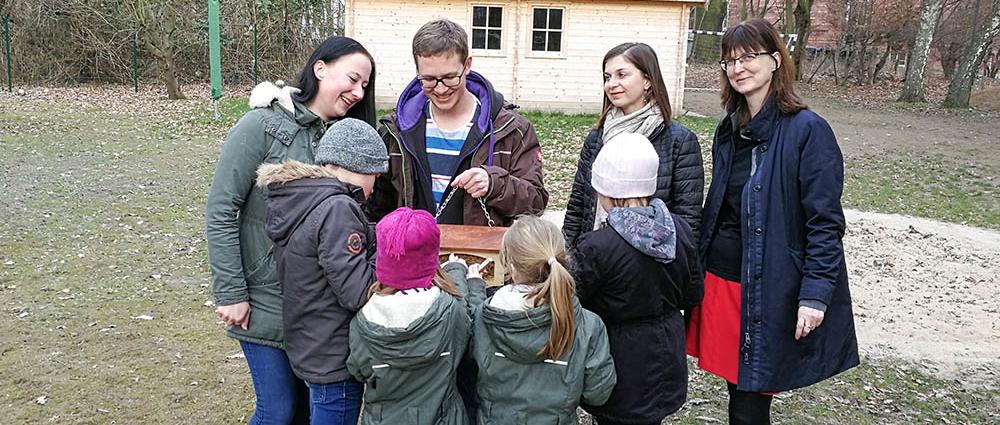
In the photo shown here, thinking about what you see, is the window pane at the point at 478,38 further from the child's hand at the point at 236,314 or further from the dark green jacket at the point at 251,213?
the child's hand at the point at 236,314

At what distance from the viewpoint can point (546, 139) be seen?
12711mm

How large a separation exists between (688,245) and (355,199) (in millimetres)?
1037

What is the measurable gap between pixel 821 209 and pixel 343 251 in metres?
1.46

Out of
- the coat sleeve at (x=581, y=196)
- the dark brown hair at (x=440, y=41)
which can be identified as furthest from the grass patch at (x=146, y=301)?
the dark brown hair at (x=440, y=41)

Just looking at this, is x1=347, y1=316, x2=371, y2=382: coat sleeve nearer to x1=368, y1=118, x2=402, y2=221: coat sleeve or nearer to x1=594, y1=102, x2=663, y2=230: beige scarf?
x1=368, y1=118, x2=402, y2=221: coat sleeve

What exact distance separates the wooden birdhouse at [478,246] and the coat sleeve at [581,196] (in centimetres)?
46

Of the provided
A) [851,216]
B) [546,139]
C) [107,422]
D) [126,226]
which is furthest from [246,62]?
[107,422]

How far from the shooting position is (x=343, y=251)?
233cm

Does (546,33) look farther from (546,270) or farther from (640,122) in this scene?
(546,270)

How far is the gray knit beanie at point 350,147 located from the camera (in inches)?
95.0

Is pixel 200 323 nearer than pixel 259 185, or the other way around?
pixel 259 185

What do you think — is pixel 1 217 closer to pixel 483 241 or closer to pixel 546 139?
pixel 483 241

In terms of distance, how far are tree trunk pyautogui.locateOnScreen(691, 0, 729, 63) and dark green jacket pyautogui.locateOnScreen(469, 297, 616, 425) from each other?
103ft

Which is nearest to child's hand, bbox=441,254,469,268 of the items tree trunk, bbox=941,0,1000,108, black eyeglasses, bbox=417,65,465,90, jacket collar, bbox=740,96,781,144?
black eyeglasses, bbox=417,65,465,90
